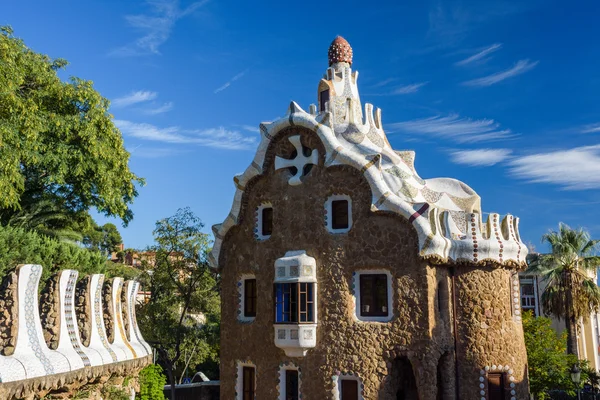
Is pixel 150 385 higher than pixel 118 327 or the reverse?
the reverse

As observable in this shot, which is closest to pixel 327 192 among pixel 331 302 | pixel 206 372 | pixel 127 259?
pixel 331 302

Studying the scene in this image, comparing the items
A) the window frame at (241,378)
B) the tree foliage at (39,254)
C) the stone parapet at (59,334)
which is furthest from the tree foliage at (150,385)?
the tree foliage at (39,254)

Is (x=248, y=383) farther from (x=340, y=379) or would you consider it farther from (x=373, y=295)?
(x=373, y=295)

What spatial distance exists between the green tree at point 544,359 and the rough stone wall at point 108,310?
13.8 meters

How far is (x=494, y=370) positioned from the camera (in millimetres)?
15148

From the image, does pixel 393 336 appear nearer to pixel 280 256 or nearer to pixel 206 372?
pixel 280 256

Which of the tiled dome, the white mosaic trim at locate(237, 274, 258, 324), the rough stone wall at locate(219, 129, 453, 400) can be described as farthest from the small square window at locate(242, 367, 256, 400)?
the tiled dome

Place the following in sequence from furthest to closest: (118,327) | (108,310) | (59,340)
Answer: (118,327) < (108,310) < (59,340)

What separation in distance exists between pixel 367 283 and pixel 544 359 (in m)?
7.68

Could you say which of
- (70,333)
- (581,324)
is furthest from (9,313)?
(581,324)

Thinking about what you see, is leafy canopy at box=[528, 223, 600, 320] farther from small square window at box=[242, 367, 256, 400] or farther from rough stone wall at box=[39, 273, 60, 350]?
rough stone wall at box=[39, 273, 60, 350]

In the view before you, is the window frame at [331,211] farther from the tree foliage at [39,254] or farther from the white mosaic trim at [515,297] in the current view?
the tree foliage at [39,254]

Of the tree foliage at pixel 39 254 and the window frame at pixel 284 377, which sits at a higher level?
the tree foliage at pixel 39 254

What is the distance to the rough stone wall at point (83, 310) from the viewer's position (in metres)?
9.85
